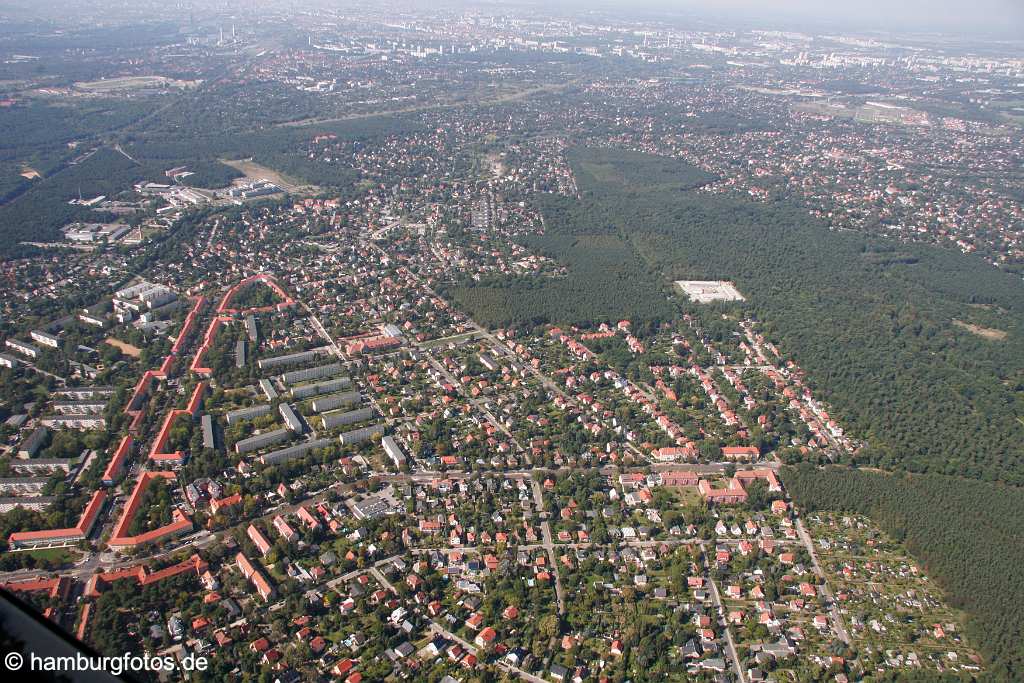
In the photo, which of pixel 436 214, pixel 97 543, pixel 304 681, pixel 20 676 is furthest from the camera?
pixel 436 214

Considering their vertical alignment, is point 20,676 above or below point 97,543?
above

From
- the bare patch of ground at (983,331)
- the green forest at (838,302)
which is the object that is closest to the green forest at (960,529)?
the green forest at (838,302)

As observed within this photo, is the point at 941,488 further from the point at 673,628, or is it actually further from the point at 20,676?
the point at 20,676

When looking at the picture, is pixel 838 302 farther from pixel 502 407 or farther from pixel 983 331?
→ pixel 502 407

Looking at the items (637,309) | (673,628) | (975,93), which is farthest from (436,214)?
(975,93)

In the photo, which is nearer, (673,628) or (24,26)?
(673,628)

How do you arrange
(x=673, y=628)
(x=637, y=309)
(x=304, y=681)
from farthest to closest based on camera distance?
1. (x=637, y=309)
2. (x=673, y=628)
3. (x=304, y=681)

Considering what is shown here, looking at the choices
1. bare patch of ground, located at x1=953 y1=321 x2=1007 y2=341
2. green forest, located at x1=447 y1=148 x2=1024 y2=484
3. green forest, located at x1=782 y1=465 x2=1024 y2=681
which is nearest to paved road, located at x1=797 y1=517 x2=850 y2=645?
green forest, located at x1=782 y1=465 x2=1024 y2=681
